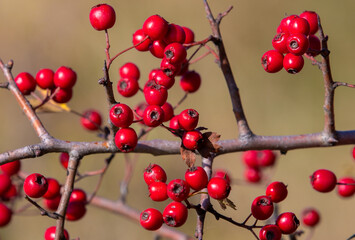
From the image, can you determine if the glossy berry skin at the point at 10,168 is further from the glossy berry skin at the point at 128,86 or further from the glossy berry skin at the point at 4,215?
the glossy berry skin at the point at 128,86

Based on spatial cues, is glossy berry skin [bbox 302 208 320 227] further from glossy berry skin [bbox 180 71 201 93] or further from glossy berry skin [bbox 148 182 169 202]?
glossy berry skin [bbox 148 182 169 202]

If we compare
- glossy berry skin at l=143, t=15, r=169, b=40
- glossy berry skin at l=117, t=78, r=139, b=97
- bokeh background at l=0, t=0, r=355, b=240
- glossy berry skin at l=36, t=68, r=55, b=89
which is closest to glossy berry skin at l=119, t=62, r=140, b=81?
glossy berry skin at l=117, t=78, r=139, b=97

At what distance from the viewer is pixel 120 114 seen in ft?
4.76

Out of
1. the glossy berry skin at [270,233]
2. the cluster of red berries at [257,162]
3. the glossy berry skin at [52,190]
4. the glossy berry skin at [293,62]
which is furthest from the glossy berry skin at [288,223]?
the cluster of red berries at [257,162]

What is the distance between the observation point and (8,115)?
6.33 meters

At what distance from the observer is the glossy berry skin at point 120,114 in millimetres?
1448

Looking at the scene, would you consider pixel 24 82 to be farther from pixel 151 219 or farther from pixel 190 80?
pixel 151 219

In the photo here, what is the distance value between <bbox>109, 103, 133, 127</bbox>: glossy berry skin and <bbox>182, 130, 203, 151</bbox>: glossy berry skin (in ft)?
0.65

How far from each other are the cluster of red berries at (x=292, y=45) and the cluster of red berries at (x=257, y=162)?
1.35 meters

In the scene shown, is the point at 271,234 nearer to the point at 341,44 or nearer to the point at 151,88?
the point at 151,88

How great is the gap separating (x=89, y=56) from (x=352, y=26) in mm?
3586

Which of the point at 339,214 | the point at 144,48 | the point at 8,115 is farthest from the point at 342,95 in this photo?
the point at 144,48

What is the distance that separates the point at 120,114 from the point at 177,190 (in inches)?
11.4

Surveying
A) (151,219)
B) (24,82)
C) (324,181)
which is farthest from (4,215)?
(324,181)
